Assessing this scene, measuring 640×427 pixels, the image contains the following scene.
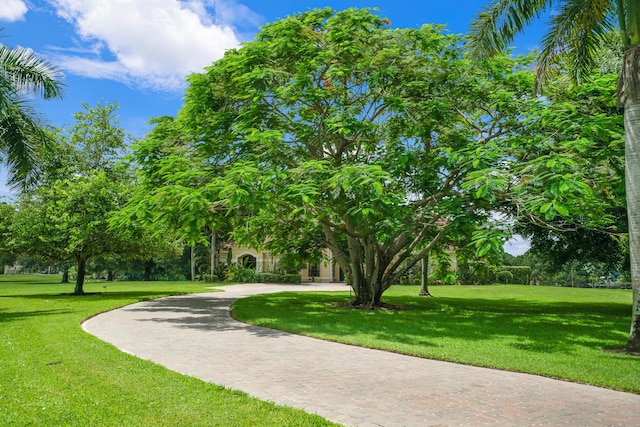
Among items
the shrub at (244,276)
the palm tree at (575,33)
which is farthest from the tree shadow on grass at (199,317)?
the shrub at (244,276)

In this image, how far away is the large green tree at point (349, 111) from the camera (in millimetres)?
13945

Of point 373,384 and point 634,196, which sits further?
point 634,196

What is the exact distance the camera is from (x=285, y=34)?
15.1 meters

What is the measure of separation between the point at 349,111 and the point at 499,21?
4.70 meters

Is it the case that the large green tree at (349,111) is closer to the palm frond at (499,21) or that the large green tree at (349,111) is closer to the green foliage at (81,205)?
the palm frond at (499,21)

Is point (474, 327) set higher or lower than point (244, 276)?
lower

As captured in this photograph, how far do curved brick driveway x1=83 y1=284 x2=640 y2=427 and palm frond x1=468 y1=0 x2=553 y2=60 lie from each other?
7.59m

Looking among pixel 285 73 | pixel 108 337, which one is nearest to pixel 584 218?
pixel 285 73

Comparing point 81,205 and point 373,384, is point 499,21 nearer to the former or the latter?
→ point 373,384

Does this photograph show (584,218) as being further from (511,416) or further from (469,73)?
(511,416)

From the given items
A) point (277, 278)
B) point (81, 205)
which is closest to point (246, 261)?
point (277, 278)

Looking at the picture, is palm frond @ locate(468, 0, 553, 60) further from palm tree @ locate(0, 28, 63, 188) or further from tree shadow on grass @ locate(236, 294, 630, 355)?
palm tree @ locate(0, 28, 63, 188)

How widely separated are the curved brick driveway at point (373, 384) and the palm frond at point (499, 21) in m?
7.59

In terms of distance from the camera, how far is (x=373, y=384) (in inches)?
257
